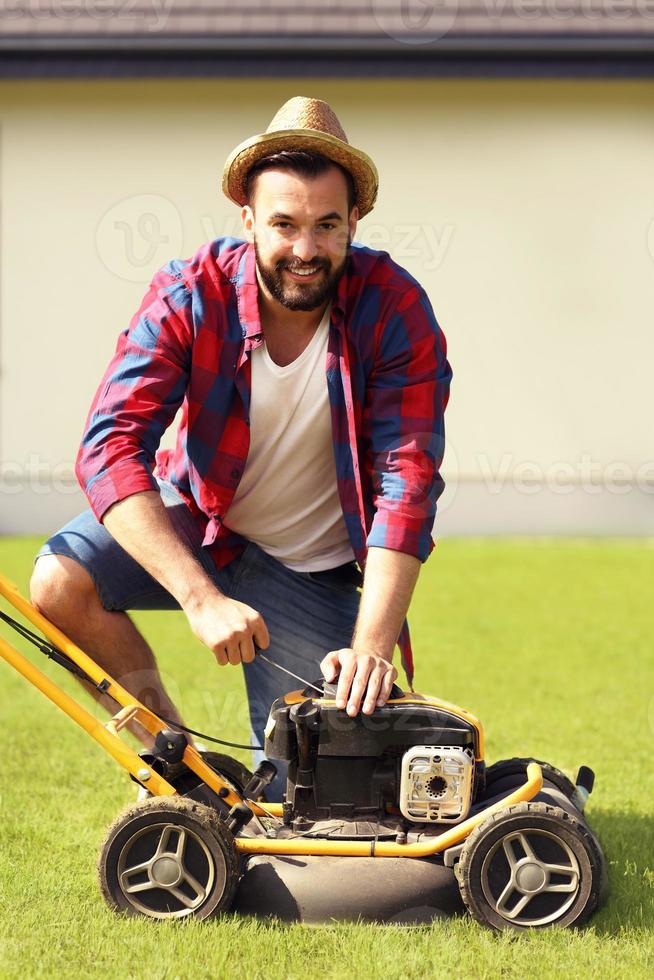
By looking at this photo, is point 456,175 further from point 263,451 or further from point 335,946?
point 335,946

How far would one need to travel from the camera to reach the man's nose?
359 cm

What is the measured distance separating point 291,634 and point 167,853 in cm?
107

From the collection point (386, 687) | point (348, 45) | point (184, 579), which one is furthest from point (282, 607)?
point (348, 45)

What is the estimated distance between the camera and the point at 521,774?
3547 mm

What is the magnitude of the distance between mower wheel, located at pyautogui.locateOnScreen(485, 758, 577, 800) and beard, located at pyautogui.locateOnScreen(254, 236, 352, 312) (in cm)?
132

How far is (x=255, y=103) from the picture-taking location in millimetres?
11188

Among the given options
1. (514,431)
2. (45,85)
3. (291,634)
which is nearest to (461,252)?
(514,431)

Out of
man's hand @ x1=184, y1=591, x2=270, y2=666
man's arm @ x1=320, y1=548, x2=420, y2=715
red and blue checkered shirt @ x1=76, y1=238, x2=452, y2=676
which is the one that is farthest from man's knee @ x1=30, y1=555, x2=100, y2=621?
man's arm @ x1=320, y1=548, x2=420, y2=715

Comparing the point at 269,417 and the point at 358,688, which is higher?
the point at 269,417

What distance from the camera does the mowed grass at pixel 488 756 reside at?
3043 mm

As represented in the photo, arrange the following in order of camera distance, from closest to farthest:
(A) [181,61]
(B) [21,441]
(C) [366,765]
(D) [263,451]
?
(C) [366,765], (D) [263,451], (A) [181,61], (B) [21,441]

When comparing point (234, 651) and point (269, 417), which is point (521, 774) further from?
point (269, 417)

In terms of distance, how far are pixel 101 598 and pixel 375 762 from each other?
907 mm

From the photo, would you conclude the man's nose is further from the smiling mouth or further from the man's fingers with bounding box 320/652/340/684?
the man's fingers with bounding box 320/652/340/684
